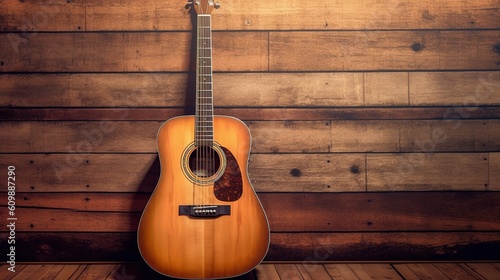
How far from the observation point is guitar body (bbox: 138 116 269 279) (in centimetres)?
156

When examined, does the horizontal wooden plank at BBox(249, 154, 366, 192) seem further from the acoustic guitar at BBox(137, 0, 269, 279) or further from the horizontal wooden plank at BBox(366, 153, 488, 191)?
the acoustic guitar at BBox(137, 0, 269, 279)

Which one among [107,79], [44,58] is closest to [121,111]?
[107,79]

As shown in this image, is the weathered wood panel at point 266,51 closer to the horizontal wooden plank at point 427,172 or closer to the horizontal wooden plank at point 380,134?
the horizontal wooden plank at point 380,134

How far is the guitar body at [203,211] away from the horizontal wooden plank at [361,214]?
1.00ft

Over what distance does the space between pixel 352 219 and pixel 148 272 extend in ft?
3.02

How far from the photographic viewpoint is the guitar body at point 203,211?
1.56m

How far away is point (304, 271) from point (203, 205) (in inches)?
21.9

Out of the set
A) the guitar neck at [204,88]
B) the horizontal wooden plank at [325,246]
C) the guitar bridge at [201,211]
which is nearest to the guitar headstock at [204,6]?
the guitar neck at [204,88]

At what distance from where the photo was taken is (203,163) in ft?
5.40

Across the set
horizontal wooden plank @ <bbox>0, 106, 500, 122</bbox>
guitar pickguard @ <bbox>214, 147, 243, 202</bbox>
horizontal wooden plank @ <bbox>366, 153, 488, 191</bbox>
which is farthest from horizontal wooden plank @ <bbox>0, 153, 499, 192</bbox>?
guitar pickguard @ <bbox>214, 147, 243, 202</bbox>

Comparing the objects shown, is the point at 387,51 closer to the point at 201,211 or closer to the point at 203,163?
the point at 203,163

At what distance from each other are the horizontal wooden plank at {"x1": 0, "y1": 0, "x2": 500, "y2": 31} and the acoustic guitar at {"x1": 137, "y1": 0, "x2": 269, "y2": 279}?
0.38 metres

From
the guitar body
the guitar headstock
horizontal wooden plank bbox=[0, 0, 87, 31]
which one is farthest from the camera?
horizontal wooden plank bbox=[0, 0, 87, 31]

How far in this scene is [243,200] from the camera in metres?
1.61
